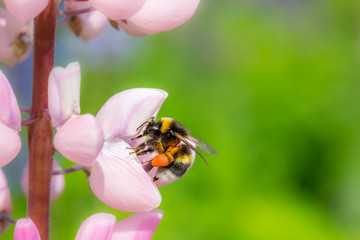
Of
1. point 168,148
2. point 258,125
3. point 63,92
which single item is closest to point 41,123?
point 63,92

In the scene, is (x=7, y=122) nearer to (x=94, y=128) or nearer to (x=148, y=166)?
(x=94, y=128)

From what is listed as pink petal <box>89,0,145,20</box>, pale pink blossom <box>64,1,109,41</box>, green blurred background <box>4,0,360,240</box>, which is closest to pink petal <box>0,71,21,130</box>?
pink petal <box>89,0,145,20</box>

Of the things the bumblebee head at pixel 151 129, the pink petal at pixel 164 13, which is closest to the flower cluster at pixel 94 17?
the pink petal at pixel 164 13

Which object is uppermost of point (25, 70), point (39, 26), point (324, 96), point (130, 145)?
point (39, 26)

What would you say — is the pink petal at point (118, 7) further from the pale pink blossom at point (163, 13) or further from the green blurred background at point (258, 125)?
the green blurred background at point (258, 125)

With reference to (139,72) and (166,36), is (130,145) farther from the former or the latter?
(166,36)

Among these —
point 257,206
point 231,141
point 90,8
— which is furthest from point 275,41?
point 90,8
